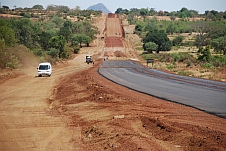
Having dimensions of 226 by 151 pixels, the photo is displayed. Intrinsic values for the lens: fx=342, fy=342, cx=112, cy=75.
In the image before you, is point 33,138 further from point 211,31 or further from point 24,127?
point 211,31

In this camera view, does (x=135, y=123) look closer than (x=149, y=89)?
A: Yes

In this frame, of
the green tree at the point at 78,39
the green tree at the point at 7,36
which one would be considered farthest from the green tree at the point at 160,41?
the green tree at the point at 7,36

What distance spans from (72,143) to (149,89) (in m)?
13.1

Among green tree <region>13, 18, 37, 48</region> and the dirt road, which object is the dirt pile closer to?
the dirt road

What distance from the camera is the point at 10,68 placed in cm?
5181

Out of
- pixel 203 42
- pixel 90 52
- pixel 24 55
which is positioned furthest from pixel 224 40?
pixel 24 55

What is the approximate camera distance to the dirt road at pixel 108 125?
456 inches

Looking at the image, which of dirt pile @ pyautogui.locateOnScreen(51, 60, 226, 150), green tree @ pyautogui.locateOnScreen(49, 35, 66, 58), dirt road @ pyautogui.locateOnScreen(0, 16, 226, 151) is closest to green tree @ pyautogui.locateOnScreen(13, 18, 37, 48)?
green tree @ pyautogui.locateOnScreen(49, 35, 66, 58)

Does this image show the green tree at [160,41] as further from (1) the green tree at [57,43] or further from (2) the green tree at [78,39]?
(1) the green tree at [57,43]

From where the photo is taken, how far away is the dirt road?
1157 centimetres

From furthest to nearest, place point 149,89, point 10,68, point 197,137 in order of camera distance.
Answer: point 10,68 < point 149,89 < point 197,137

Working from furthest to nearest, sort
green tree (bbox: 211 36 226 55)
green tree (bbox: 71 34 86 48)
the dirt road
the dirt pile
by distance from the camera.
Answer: green tree (bbox: 71 34 86 48) → green tree (bbox: 211 36 226 55) → the dirt road → the dirt pile

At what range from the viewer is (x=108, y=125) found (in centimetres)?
1411

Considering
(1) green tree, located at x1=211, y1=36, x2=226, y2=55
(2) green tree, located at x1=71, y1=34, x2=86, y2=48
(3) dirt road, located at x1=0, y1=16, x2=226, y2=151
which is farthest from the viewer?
(2) green tree, located at x1=71, y1=34, x2=86, y2=48
